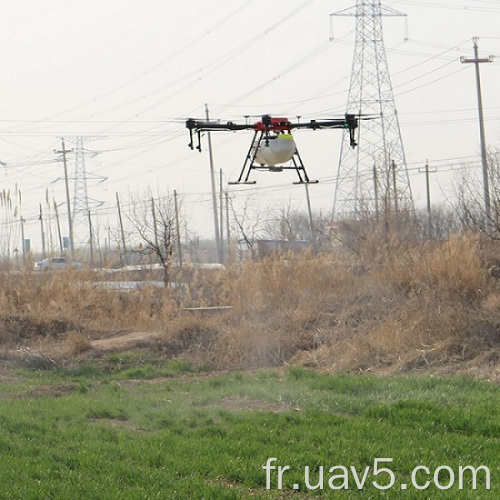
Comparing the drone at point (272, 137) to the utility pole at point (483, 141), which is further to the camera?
the utility pole at point (483, 141)

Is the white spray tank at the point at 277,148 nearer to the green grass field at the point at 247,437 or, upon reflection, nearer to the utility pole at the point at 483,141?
the green grass field at the point at 247,437

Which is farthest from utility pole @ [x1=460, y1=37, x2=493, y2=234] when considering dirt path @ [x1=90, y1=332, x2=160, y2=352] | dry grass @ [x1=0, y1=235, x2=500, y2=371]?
dirt path @ [x1=90, y1=332, x2=160, y2=352]

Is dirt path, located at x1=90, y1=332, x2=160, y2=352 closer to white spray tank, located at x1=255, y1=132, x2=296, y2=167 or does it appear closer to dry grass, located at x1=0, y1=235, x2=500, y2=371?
dry grass, located at x1=0, y1=235, x2=500, y2=371

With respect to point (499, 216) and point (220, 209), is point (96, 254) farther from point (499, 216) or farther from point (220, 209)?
point (220, 209)

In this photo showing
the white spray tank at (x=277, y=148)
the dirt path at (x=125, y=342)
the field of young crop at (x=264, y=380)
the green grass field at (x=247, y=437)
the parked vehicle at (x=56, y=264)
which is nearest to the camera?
the green grass field at (x=247, y=437)

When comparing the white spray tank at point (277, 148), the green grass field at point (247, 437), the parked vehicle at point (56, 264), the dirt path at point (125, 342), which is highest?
the white spray tank at point (277, 148)

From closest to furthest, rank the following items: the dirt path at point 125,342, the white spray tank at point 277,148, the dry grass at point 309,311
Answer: the white spray tank at point 277,148 < the dry grass at point 309,311 < the dirt path at point 125,342

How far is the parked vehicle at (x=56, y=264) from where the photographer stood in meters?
28.5

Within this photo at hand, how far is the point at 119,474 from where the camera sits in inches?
356

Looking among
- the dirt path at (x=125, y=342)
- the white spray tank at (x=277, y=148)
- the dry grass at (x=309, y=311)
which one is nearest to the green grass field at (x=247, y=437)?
the dry grass at (x=309, y=311)

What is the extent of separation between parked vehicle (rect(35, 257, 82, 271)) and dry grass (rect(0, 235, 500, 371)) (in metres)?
0.78

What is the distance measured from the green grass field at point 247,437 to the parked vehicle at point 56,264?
488 inches

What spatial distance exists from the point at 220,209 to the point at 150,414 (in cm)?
3616

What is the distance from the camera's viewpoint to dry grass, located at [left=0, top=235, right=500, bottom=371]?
1841 cm
